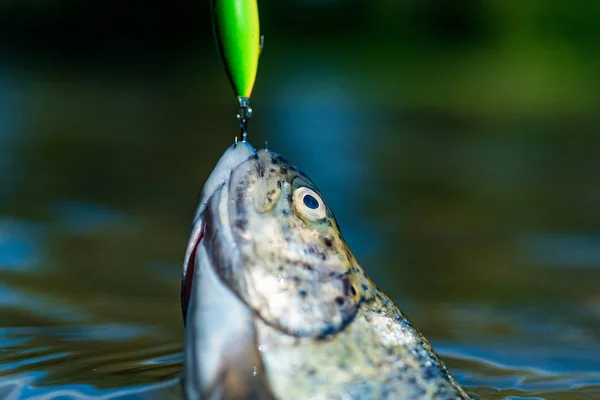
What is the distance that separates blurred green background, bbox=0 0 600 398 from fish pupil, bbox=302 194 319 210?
1.09 meters

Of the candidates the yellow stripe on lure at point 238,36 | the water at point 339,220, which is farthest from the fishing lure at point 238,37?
the water at point 339,220

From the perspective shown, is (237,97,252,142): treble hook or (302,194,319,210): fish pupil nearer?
(302,194,319,210): fish pupil

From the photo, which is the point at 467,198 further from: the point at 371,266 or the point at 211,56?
the point at 211,56

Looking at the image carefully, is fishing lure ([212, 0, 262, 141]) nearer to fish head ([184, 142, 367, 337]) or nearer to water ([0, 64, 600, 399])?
fish head ([184, 142, 367, 337])

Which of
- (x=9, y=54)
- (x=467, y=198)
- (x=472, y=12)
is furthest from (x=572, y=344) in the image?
(x=472, y=12)

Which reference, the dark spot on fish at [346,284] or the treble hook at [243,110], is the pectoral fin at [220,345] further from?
the treble hook at [243,110]

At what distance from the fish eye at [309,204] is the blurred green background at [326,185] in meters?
1.08

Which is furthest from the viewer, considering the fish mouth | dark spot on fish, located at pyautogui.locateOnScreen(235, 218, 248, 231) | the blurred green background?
the blurred green background

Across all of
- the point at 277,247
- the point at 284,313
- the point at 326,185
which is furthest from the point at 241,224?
the point at 326,185

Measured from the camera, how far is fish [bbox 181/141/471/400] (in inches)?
100

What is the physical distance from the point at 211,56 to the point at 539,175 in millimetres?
9975

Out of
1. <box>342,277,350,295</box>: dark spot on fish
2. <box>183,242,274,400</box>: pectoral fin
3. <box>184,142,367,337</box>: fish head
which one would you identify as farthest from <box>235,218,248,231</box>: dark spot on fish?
<box>342,277,350,295</box>: dark spot on fish

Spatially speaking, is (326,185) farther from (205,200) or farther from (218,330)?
(218,330)

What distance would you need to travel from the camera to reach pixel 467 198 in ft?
26.4
